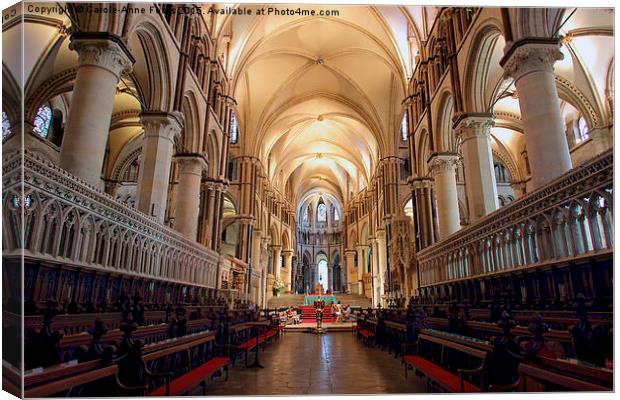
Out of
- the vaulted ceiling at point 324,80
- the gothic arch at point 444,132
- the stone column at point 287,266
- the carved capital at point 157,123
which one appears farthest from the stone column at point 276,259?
the carved capital at point 157,123

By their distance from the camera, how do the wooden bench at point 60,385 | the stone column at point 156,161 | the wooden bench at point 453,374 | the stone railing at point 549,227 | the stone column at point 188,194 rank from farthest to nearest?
the stone column at point 188,194
the stone column at point 156,161
the stone railing at point 549,227
the wooden bench at point 453,374
the wooden bench at point 60,385

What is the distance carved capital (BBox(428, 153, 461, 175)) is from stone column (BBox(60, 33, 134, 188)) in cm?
1133

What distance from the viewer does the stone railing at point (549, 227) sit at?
522 centimetres

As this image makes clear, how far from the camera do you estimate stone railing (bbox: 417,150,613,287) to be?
5.22m

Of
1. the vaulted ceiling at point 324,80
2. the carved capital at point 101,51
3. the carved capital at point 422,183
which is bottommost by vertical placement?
the carved capital at point 101,51

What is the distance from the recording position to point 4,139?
10.4 ft

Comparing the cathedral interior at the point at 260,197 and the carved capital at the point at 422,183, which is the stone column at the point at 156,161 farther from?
the carved capital at the point at 422,183

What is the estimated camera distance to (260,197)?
94.2 feet

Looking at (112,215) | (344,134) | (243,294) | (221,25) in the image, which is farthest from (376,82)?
(112,215)

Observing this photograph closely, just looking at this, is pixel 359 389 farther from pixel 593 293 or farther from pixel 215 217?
pixel 215 217

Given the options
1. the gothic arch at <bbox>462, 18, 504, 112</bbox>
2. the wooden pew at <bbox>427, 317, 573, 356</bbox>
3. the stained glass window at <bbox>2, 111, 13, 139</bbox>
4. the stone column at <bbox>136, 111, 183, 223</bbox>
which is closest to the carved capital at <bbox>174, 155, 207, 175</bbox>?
the stone column at <bbox>136, 111, 183, 223</bbox>

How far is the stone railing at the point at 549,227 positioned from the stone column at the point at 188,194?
938cm

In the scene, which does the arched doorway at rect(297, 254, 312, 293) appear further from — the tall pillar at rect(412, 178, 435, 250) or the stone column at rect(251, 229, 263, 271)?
the tall pillar at rect(412, 178, 435, 250)

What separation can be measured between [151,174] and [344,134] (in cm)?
2411
